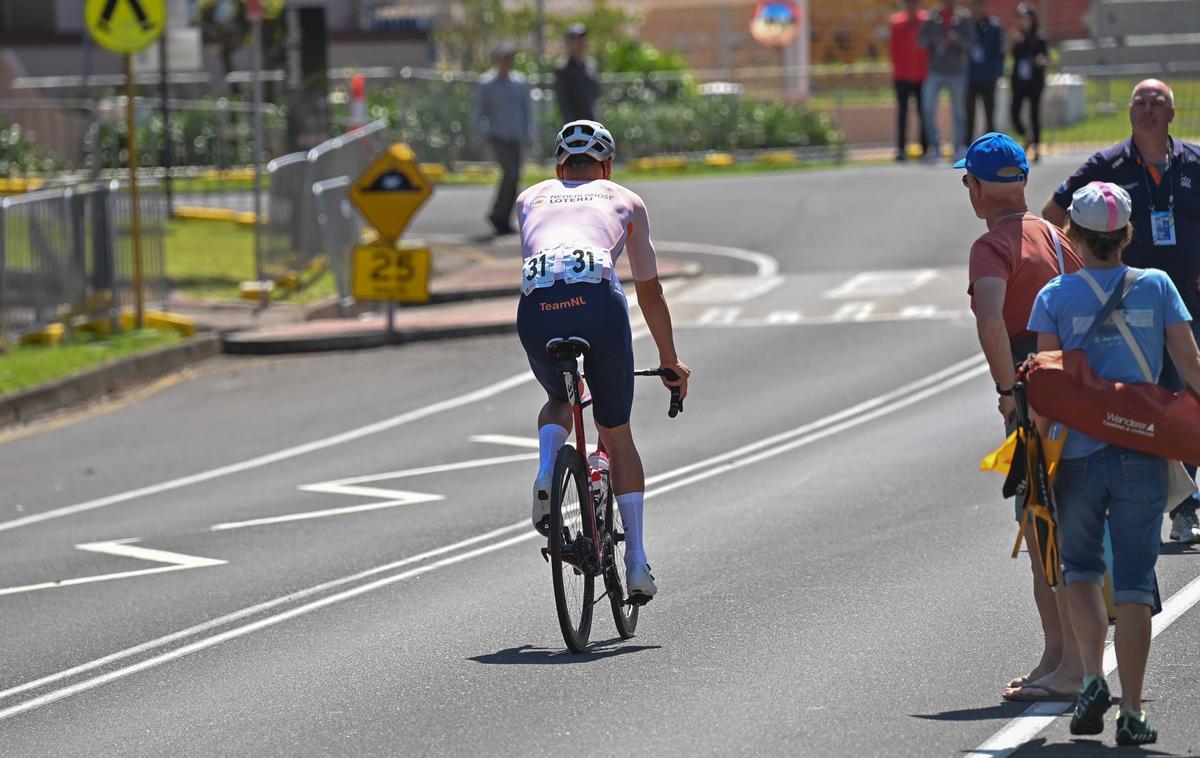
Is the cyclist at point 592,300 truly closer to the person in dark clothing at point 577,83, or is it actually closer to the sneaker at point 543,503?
the sneaker at point 543,503

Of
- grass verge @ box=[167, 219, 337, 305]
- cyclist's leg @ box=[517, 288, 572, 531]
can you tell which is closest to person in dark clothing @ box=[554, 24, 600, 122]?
grass verge @ box=[167, 219, 337, 305]

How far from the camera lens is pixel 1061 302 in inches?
271

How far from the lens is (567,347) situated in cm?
814

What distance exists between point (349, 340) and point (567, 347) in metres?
12.3

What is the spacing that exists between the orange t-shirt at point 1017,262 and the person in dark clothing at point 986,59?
70.8 ft

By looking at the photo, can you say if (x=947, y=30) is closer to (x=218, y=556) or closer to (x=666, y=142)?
(x=666, y=142)

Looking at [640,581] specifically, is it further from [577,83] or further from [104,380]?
[577,83]

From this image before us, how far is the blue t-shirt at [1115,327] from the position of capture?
683cm

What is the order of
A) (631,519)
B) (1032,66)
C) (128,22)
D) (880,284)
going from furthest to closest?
(1032,66) → (880,284) → (128,22) → (631,519)

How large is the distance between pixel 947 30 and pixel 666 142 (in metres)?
8.99

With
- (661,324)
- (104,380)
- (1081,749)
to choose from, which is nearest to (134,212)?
(104,380)

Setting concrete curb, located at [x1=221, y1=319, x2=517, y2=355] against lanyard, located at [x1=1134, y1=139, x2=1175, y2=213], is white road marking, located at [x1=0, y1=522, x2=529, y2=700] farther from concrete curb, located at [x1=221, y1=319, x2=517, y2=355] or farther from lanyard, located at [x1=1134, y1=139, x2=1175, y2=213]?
concrete curb, located at [x1=221, y1=319, x2=517, y2=355]

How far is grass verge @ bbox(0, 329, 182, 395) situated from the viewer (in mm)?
17734

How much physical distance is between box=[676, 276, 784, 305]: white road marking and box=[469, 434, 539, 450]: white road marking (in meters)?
6.48
